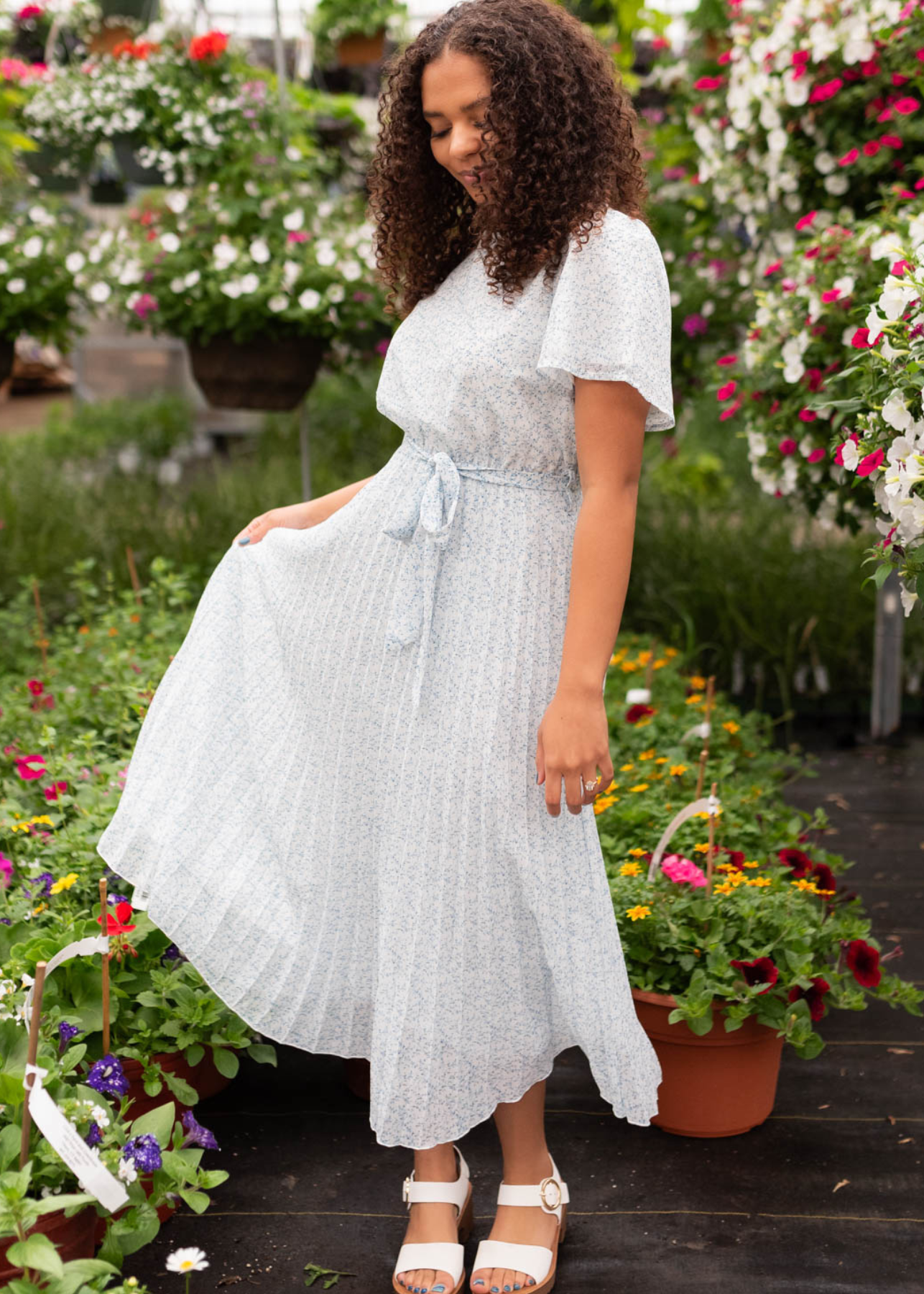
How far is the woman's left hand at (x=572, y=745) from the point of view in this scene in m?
1.31

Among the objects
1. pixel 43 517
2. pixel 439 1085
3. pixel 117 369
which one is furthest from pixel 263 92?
pixel 117 369

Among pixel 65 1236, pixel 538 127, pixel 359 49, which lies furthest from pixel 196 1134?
pixel 359 49

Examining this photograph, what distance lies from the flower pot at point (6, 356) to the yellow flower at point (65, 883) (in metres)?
2.11

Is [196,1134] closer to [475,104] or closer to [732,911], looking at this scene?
[732,911]

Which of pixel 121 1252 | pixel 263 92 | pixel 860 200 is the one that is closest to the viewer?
pixel 121 1252

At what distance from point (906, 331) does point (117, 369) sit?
6.78 m

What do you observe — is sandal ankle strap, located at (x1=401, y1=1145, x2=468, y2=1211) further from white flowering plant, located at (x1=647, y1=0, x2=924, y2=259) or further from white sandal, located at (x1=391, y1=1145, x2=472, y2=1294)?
white flowering plant, located at (x1=647, y1=0, x2=924, y2=259)

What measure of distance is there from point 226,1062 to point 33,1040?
51cm

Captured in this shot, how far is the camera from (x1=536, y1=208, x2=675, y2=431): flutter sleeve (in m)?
1.26

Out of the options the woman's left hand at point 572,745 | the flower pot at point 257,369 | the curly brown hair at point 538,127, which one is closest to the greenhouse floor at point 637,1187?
the woman's left hand at point 572,745

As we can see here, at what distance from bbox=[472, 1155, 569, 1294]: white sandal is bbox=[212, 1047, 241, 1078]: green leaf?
1.25 feet

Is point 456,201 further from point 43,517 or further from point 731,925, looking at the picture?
point 43,517

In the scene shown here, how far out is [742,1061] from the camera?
1.78 meters

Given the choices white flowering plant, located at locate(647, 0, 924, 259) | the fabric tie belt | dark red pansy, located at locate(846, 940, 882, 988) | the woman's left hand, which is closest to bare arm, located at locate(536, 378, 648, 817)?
the woman's left hand
